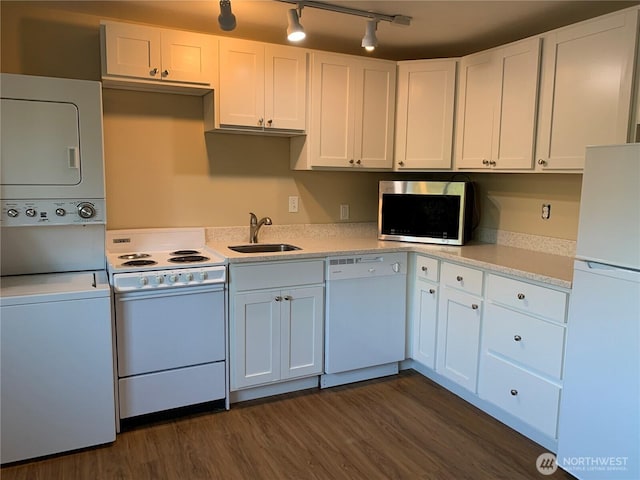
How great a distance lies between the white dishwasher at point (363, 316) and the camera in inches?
119

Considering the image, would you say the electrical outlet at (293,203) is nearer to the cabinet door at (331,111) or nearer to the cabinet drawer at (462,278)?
the cabinet door at (331,111)

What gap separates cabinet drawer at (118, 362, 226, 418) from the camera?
8.29 feet

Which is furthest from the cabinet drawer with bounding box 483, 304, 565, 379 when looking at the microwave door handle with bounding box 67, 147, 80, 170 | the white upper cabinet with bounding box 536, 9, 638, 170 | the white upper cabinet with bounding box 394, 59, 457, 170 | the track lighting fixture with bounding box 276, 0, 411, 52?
the microwave door handle with bounding box 67, 147, 80, 170

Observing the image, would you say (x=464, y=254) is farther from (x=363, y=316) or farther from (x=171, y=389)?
(x=171, y=389)

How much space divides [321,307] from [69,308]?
4.57ft

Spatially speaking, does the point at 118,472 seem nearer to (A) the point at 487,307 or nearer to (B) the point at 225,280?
(B) the point at 225,280

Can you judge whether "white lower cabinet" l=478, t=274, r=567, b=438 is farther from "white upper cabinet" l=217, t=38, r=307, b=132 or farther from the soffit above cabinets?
"white upper cabinet" l=217, t=38, r=307, b=132

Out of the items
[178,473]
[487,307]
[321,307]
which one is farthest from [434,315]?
[178,473]

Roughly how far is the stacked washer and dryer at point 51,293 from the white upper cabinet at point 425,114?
1960mm

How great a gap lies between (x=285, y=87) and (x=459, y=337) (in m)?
1.88

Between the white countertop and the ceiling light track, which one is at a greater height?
the ceiling light track

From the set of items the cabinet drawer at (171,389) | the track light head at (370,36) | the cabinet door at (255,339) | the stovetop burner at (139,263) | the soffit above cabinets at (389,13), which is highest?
the soffit above cabinets at (389,13)

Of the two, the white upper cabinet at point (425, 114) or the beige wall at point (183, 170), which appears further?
the white upper cabinet at point (425, 114)

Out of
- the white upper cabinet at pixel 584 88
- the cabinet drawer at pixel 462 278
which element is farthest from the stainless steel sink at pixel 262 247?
the white upper cabinet at pixel 584 88
